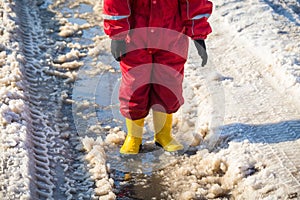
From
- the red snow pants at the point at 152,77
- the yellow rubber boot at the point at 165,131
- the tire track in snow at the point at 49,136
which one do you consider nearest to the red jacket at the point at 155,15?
the red snow pants at the point at 152,77

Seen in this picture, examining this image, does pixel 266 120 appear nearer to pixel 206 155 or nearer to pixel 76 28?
pixel 206 155

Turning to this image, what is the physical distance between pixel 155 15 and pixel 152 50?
0.88 feet

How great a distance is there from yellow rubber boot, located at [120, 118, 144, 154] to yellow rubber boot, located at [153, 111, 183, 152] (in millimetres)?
115

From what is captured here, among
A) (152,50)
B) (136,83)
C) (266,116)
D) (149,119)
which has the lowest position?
(149,119)

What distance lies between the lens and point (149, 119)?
173 inches

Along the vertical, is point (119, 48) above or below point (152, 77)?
above

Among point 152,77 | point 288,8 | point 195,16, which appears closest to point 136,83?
point 152,77

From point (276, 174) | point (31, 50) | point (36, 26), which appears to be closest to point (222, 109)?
point (276, 174)

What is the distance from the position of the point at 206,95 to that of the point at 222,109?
28 centimetres

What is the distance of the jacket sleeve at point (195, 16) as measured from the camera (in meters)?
3.63

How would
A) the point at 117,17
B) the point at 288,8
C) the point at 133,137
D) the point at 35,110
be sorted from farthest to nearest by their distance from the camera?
the point at 288,8 < the point at 35,110 < the point at 133,137 < the point at 117,17

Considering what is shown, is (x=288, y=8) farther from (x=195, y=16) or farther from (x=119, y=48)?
(x=119, y=48)

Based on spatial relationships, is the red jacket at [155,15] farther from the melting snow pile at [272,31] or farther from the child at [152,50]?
the melting snow pile at [272,31]

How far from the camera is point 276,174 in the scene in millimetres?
3459
